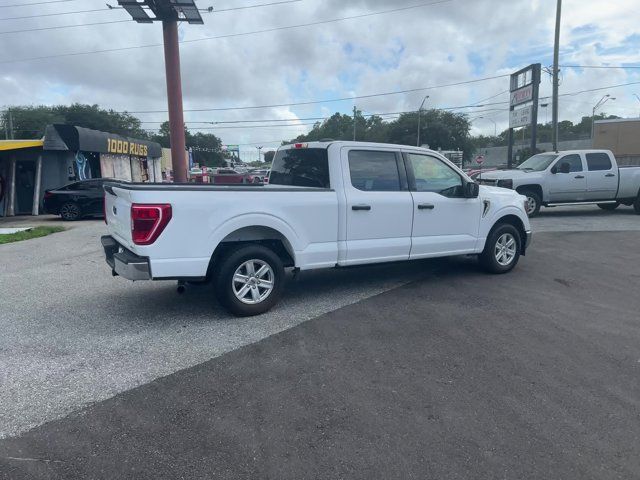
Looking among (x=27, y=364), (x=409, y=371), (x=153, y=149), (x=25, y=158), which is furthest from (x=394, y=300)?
(x=153, y=149)

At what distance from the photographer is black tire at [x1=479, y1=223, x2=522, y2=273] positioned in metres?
7.28

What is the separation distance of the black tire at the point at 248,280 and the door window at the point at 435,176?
2337 millimetres

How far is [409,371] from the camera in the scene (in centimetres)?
407

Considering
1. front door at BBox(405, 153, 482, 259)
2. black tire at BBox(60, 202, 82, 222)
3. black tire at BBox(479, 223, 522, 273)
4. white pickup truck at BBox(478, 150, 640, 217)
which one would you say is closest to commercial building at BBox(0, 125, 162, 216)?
black tire at BBox(60, 202, 82, 222)

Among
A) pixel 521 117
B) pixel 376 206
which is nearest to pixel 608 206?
pixel 521 117

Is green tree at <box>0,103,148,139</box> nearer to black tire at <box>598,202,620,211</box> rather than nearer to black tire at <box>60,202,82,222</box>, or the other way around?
black tire at <box>60,202,82,222</box>

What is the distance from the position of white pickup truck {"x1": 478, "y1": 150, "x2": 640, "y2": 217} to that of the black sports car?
13063mm

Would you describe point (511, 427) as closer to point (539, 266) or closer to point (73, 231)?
point (539, 266)

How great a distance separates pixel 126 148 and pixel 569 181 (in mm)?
20212

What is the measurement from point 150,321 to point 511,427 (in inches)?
151

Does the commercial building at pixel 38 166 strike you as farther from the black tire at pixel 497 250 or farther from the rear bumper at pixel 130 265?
the black tire at pixel 497 250

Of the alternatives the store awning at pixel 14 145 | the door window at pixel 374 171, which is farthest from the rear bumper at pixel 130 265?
the store awning at pixel 14 145

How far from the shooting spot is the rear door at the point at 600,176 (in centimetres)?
1492

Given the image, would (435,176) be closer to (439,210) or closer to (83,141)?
(439,210)
